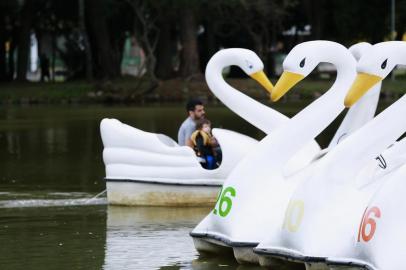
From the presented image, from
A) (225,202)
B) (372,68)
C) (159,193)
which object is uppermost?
(372,68)

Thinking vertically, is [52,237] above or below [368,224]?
below

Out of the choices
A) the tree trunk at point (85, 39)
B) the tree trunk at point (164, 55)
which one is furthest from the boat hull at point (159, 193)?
the tree trunk at point (164, 55)

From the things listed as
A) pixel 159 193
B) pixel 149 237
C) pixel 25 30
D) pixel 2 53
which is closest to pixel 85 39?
pixel 25 30

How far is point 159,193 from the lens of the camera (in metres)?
17.3

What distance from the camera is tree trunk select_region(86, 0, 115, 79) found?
6062 centimetres

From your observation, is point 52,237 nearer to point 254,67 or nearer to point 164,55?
point 254,67

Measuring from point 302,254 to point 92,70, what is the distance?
55087 millimetres

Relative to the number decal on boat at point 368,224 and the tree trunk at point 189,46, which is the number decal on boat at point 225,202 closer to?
the number decal on boat at point 368,224

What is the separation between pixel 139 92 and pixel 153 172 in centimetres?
4008

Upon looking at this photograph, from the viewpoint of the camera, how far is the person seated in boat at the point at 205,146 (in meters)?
17.3

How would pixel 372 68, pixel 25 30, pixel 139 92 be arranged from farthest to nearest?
pixel 25 30 < pixel 139 92 < pixel 372 68

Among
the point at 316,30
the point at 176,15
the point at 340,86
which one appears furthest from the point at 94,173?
the point at 316,30

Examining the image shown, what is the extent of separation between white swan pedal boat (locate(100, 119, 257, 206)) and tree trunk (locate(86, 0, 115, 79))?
43.1 m

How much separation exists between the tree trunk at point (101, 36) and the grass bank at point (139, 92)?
3.16m
